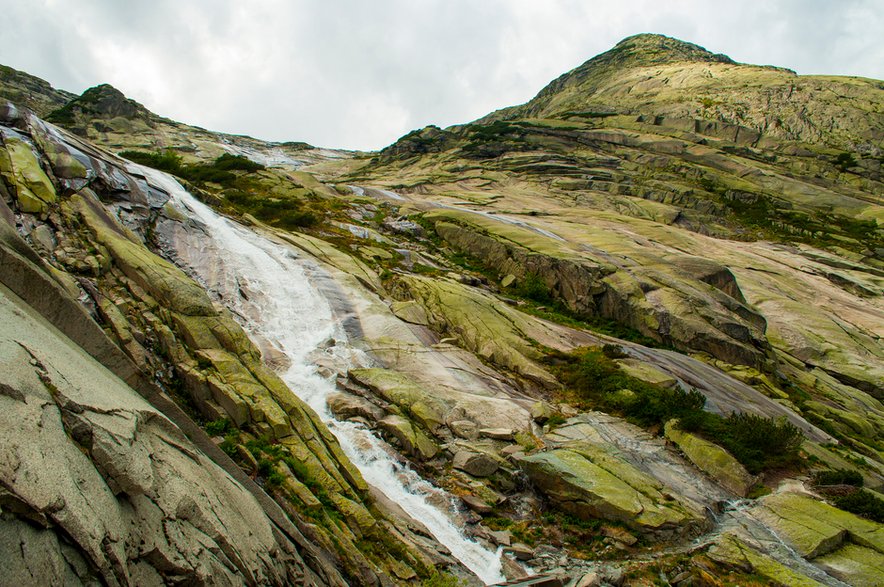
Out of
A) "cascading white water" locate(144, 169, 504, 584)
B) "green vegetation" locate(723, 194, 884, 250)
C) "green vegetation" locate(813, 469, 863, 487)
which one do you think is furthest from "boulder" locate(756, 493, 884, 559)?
"green vegetation" locate(723, 194, 884, 250)

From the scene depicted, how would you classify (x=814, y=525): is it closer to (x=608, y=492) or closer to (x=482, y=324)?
(x=608, y=492)

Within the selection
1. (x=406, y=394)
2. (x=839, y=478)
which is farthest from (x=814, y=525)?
(x=406, y=394)

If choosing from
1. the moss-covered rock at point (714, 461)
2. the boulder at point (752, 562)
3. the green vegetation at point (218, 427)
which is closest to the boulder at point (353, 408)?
the green vegetation at point (218, 427)

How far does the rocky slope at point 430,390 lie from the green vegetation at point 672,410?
0.38 feet

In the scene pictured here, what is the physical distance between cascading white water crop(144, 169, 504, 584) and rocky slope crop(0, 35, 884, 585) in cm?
44

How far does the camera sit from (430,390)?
1814cm

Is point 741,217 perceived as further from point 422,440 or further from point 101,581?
point 101,581

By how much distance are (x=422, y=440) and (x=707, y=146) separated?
88.3 meters

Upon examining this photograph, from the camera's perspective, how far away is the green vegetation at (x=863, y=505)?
552 inches

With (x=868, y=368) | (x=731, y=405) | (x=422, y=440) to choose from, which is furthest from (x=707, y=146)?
(x=422, y=440)

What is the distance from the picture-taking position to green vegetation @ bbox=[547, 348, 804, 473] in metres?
17.0

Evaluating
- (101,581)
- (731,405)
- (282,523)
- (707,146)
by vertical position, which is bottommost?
(282,523)

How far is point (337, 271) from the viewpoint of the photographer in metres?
28.7

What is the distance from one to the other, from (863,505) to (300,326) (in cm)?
2428
